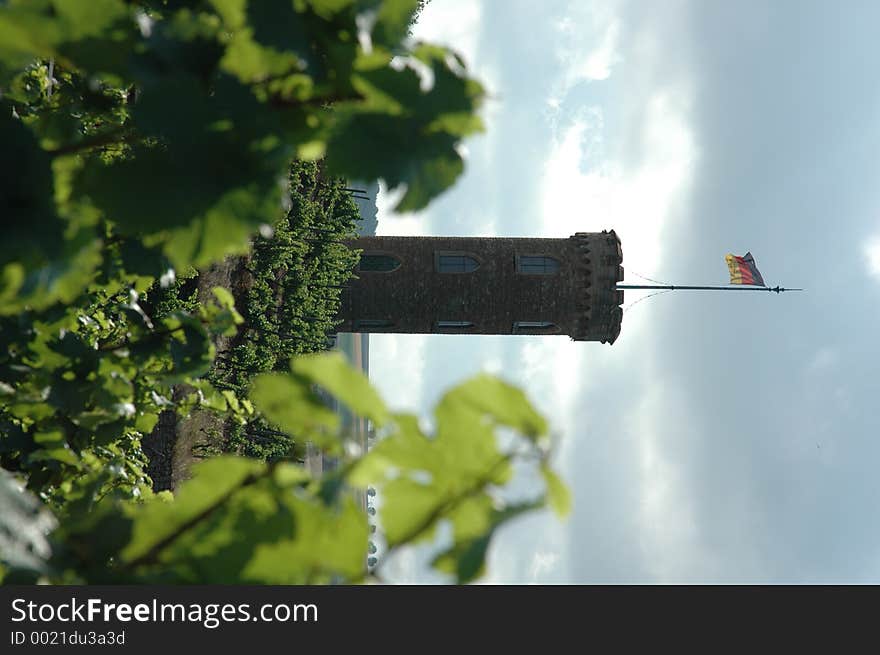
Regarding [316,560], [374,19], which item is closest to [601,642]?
[316,560]

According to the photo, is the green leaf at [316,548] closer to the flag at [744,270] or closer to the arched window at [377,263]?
the arched window at [377,263]

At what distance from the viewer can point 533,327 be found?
15.9m

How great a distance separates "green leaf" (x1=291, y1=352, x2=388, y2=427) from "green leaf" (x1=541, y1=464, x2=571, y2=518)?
212 millimetres

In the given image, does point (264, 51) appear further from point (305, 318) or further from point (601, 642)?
point (305, 318)

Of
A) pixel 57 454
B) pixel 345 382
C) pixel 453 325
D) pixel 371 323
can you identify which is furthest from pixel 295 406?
pixel 371 323

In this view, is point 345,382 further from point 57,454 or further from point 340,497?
point 57,454

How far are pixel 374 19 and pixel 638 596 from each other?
107 centimetres

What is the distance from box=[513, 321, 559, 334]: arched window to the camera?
1567cm

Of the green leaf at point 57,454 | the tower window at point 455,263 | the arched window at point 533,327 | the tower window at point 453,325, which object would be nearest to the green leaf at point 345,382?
the green leaf at point 57,454

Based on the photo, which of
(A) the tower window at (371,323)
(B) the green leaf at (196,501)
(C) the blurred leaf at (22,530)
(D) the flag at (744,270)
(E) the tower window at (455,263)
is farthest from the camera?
(D) the flag at (744,270)

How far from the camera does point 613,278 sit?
15.3m

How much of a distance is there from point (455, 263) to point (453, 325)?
1655 millimetres

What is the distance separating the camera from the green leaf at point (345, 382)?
722 millimetres

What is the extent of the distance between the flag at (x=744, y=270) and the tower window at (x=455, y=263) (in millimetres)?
7694
